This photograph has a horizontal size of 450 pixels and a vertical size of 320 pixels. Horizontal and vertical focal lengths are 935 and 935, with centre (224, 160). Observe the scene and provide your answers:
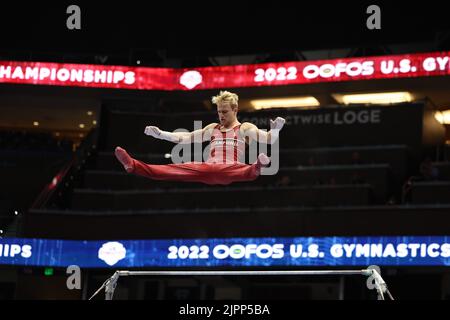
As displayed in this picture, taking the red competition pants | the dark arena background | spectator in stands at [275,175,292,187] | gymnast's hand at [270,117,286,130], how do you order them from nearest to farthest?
gymnast's hand at [270,117,286,130], the red competition pants, the dark arena background, spectator in stands at [275,175,292,187]

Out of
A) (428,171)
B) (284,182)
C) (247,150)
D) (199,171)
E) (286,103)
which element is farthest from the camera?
(286,103)

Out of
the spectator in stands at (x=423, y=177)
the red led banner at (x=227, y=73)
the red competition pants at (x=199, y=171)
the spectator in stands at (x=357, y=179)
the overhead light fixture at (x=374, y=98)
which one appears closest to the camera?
the red competition pants at (x=199, y=171)

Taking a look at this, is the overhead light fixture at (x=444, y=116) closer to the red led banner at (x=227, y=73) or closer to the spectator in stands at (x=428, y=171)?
the red led banner at (x=227, y=73)

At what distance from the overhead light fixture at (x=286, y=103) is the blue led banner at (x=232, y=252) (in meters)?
9.56

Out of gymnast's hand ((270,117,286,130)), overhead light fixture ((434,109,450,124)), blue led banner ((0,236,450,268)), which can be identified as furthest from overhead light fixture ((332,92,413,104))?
gymnast's hand ((270,117,286,130))

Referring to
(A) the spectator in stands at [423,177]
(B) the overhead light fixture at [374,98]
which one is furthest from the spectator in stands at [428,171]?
(B) the overhead light fixture at [374,98]

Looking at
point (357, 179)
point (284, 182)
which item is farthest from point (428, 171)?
point (284, 182)

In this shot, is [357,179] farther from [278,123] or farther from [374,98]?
[278,123]

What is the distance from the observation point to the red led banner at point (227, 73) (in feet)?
111

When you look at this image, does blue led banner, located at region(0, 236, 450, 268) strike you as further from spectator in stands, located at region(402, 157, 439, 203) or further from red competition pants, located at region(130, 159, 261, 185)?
red competition pants, located at region(130, 159, 261, 185)

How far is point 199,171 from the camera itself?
15672mm

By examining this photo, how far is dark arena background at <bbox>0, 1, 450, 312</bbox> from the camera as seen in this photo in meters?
28.6

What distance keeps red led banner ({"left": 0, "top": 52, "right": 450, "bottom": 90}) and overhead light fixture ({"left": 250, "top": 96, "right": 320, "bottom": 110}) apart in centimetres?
175

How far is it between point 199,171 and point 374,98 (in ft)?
70.8
